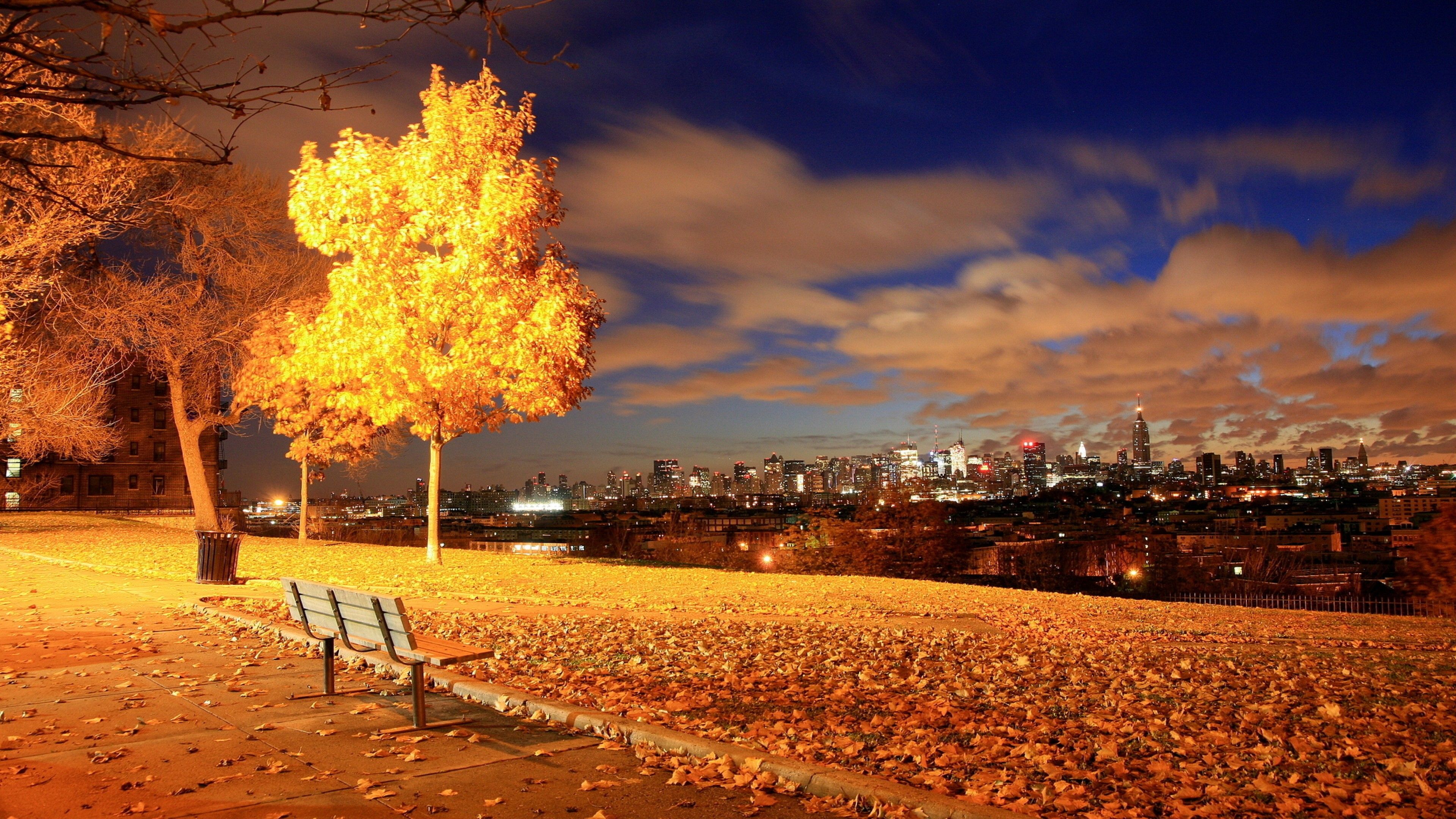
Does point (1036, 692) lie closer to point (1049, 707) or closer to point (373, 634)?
point (1049, 707)

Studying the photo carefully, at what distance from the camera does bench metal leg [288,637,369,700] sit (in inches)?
283

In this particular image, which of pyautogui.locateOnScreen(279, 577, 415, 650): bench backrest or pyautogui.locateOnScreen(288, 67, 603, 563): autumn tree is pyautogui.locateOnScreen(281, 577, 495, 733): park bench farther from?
pyautogui.locateOnScreen(288, 67, 603, 563): autumn tree

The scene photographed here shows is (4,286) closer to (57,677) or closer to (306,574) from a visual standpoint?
(306,574)

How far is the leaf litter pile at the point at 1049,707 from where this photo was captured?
498cm

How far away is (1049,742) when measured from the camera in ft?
19.3

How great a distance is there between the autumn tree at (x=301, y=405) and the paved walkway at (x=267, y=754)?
34.0 ft

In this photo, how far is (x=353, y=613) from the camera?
6.93 metres

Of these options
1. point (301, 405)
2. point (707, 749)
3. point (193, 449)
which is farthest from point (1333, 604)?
point (193, 449)

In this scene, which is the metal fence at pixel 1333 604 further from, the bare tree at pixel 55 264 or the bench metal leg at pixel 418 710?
the bare tree at pixel 55 264

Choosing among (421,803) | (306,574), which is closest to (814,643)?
(421,803)

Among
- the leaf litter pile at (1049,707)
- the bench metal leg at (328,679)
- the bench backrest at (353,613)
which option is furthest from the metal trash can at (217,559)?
the bench metal leg at (328,679)

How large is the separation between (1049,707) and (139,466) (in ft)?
263

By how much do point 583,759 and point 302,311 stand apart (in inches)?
692

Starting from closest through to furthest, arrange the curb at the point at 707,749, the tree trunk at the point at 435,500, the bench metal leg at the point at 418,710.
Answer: the curb at the point at 707,749 → the bench metal leg at the point at 418,710 → the tree trunk at the point at 435,500
